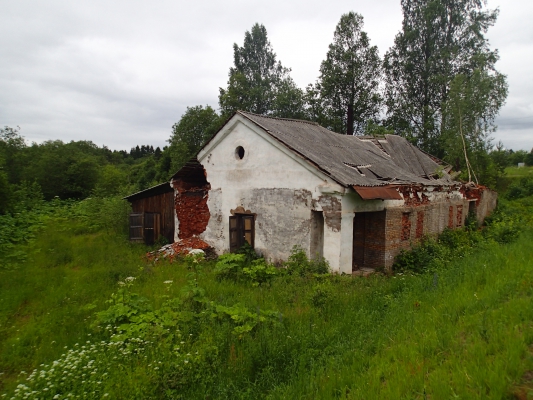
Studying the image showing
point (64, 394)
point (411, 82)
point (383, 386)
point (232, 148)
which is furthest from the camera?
point (411, 82)

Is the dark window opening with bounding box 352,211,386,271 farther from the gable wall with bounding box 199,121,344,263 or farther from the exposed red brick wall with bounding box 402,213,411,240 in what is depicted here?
the gable wall with bounding box 199,121,344,263

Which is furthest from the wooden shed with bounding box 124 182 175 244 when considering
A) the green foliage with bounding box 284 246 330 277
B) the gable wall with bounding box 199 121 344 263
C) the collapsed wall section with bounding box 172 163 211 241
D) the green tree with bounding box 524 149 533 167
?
the green tree with bounding box 524 149 533 167

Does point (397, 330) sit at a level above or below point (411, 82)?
below

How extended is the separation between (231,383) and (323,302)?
2924 mm

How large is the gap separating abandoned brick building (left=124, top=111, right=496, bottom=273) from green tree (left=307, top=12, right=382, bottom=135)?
57.2 ft

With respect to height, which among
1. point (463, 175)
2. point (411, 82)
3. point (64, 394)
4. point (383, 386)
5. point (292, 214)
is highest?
point (411, 82)

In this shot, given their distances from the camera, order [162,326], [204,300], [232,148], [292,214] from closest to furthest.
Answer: [162,326] < [204,300] < [292,214] < [232,148]

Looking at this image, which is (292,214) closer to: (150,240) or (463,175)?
(150,240)

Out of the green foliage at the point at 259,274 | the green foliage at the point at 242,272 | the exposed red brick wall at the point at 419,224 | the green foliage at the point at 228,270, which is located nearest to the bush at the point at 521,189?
the exposed red brick wall at the point at 419,224

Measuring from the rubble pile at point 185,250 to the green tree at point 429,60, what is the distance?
2090 centimetres

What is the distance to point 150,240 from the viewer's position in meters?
14.5

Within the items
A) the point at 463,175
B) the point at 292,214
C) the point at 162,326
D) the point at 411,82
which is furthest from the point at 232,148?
the point at 411,82

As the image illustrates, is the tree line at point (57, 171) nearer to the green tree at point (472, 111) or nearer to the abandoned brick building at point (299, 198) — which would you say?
the abandoned brick building at point (299, 198)

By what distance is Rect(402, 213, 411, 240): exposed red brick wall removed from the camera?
11.3 metres
